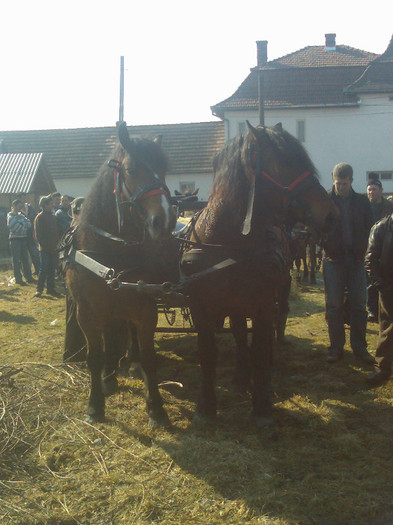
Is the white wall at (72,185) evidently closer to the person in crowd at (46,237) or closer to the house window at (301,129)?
the house window at (301,129)

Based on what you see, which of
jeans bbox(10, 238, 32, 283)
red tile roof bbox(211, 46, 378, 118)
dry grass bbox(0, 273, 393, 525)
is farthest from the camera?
red tile roof bbox(211, 46, 378, 118)

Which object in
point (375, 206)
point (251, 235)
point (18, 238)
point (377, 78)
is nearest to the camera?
point (251, 235)

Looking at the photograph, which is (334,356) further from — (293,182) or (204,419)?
(293,182)

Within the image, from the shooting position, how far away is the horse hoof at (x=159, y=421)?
166 inches

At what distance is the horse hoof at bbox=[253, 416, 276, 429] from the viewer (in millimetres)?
4125

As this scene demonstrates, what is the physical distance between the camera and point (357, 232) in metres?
5.75

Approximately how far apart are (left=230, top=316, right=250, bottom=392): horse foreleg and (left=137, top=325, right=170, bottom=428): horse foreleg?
1002 mm

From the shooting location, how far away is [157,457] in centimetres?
370

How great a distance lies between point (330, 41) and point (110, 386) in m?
29.4

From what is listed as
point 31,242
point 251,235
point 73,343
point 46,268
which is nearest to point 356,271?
point 251,235

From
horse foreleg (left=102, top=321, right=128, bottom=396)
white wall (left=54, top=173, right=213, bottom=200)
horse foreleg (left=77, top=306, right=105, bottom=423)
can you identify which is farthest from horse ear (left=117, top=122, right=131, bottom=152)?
white wall (left=54, top=173, right=213, bottom=200)

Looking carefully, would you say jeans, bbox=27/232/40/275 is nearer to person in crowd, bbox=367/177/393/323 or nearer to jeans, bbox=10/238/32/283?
jeans, bbox=10/238/32/283

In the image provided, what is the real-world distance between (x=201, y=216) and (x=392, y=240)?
1.90 meters

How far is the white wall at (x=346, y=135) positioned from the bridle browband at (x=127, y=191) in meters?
22.9
